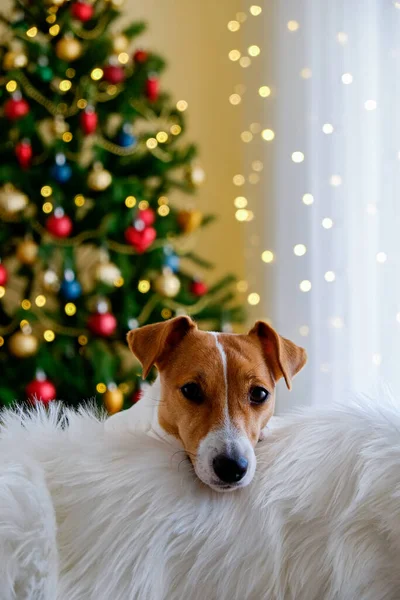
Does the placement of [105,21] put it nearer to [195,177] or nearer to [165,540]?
[195,177]

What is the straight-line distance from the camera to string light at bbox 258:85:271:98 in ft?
8.55

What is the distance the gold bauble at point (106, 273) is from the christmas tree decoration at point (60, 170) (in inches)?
12.5

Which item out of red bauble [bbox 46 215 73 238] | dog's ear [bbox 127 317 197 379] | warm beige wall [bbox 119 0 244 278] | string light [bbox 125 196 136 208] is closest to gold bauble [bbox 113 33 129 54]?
string light [bbox 125 196 136 208]

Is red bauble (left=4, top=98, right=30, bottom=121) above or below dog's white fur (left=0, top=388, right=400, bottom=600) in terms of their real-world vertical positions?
above

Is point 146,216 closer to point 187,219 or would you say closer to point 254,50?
point 187,219

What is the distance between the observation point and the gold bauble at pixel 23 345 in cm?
219

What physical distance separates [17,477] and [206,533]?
264 mm

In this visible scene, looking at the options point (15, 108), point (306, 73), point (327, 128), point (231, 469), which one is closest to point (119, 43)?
point (15, 108)

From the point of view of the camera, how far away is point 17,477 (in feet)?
2.94

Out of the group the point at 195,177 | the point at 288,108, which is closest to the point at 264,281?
the point at 195,177

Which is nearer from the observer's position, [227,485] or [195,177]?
[227,485]

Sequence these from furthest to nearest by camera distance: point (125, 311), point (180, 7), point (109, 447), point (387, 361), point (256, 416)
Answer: point (180, 7) < point (125, 311) < point (387, 361) < point (256, 416) < point (109, 447)

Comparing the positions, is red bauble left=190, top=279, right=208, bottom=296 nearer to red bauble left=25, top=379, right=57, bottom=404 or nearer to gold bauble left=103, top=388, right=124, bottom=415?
gold bauble left=103, top=388, right=124, bottom=415

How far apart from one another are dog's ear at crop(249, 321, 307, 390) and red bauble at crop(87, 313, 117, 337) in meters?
1.07
